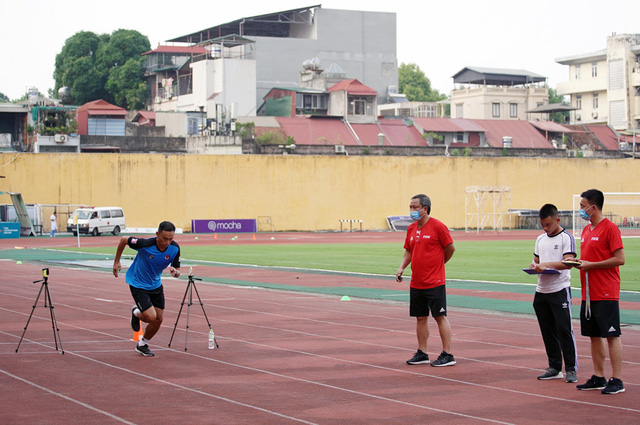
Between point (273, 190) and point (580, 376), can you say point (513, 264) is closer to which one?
point (580, 376)

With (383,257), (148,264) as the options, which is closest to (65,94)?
(383,257)

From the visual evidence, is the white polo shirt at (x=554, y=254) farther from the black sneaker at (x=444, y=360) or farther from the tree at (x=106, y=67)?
the tree at (x=106, y=67)

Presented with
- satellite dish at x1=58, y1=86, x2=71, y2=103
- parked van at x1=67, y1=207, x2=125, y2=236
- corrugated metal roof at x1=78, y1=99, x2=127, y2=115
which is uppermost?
satellite dish at x1=58, y1=86, x2=71, y2=103

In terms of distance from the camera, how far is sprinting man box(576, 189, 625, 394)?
9.37 m

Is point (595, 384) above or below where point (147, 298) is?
below

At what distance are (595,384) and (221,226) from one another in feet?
166

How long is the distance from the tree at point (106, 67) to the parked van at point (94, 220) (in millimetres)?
43843

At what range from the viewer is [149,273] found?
12.2 m

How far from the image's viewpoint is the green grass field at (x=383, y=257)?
26.6 m

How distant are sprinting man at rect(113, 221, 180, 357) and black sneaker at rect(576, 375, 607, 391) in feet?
18.1

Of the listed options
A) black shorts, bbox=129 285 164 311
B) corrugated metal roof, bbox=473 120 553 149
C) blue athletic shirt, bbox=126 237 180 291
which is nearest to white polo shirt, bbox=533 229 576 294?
blue athletic shirt, bbox=126 237 180 291

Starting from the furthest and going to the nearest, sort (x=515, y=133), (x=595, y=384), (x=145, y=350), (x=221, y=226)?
(x=515, y=133), (x=221, y=226), (x=145, y=350), (x=595, y=384)

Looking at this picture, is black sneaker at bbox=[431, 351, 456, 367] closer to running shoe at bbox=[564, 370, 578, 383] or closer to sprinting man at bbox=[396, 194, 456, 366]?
sprinting man at bbox=[396, 194, 456, 366]

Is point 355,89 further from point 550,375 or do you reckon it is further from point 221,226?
point 550,375
